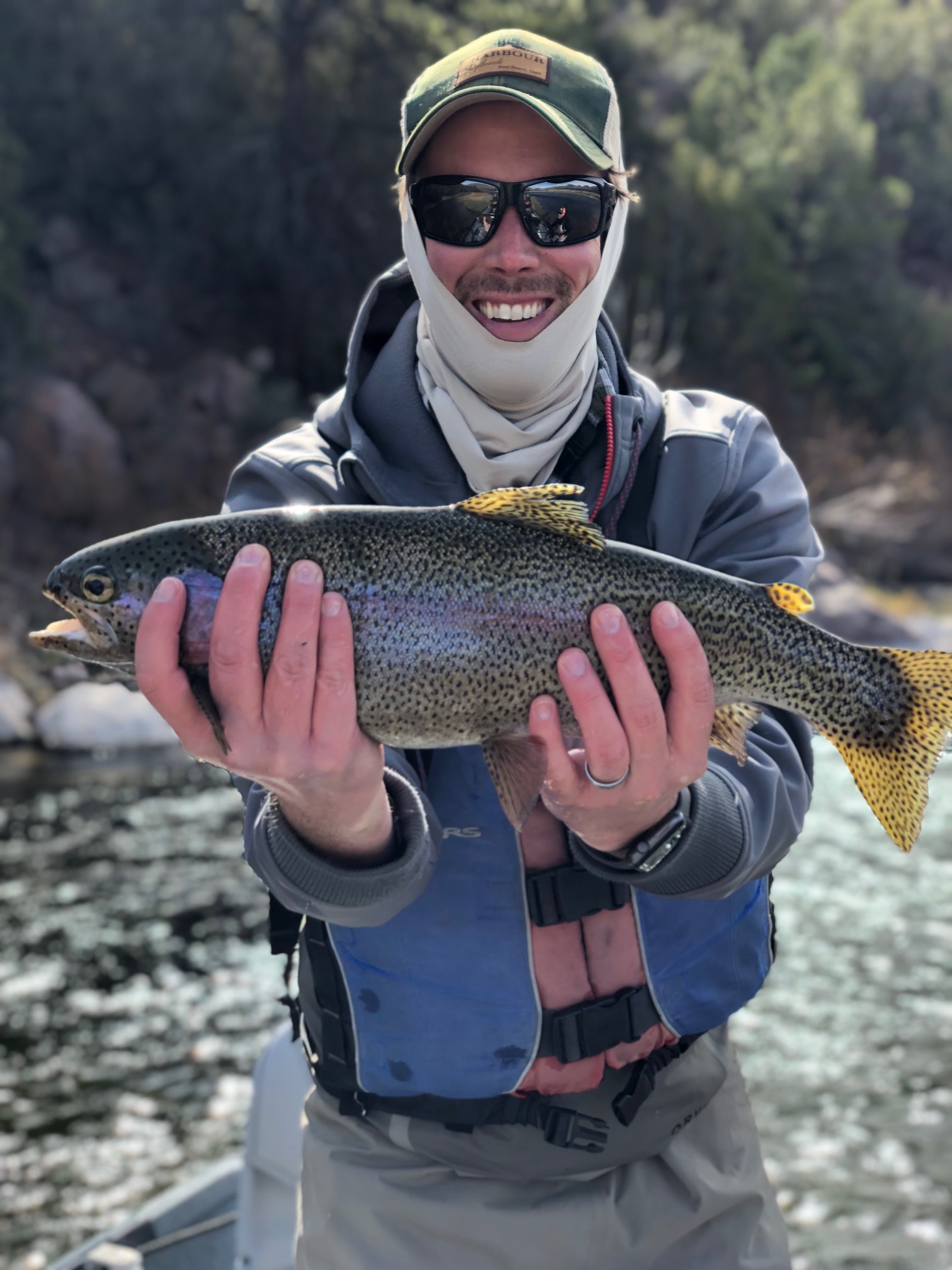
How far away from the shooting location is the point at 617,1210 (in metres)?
2.83

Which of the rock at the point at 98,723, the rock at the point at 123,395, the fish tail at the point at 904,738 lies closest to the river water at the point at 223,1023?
the rock at the point at 98,723

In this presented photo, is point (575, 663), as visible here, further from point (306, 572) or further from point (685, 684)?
point (306, 572)

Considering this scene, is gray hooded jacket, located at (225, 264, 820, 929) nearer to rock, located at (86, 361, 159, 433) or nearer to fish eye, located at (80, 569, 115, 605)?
fish eye, located at (80, 569, 115, 605)

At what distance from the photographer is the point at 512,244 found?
2.81m

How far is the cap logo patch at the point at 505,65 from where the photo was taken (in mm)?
2742

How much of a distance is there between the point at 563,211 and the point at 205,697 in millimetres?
1411

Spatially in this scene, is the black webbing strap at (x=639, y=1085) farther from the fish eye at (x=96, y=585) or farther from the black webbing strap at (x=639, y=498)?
the fish eye at (x=96, y=585)

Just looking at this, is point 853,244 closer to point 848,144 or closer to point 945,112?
point 848,144

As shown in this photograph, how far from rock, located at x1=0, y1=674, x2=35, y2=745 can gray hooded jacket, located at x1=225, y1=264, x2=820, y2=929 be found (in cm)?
1563

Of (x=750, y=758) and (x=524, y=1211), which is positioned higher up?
(x=750, y=758)

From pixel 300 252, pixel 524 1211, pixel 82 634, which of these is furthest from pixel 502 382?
pixel 300 252

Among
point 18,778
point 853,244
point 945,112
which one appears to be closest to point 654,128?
point 853,244

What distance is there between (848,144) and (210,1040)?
39905mm

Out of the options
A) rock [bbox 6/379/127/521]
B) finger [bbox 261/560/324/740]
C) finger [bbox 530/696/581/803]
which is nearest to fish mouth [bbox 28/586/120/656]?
finger [bbox 261/560/324/740]
